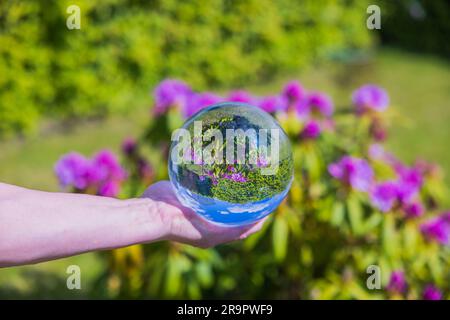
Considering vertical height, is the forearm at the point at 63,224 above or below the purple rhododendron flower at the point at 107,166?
below

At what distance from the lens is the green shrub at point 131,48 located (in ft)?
18.6

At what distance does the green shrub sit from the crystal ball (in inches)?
166

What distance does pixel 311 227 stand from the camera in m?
3.04

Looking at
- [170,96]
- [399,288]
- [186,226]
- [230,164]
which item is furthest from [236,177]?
[170,96]

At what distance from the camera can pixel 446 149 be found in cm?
623

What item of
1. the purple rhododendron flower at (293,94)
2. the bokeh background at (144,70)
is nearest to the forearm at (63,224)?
the purple rhododendron flower at (293,94)

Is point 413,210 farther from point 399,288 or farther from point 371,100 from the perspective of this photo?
point 371,100

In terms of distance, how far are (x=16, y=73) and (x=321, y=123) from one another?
3.49m

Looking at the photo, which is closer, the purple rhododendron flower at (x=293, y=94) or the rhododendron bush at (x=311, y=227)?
the rhododendron bush at (x=311, y=227)

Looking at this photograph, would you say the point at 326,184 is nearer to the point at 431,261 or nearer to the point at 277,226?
the point at 277,226

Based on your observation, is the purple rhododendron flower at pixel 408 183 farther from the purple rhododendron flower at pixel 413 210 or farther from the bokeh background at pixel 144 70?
the bokeh background at pixel 144 70

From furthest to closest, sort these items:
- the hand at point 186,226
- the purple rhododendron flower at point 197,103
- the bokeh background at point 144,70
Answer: the bokeh background at point 144,70, the purple rhododendron flower at point 197,103, the hand at point 186,226

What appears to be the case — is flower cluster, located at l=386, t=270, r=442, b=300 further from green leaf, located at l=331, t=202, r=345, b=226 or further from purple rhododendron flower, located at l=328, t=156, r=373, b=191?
purple rhododendron flower, located at l=328, t=156, r=373, b=191

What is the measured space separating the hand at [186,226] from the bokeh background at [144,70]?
220 cm
